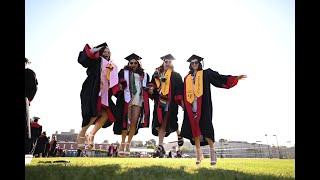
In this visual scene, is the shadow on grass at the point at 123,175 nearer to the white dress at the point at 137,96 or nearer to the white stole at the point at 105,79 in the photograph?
the white stole at the point at 105,79

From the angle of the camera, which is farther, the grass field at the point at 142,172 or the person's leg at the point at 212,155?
the person's leg at the point at 212,155

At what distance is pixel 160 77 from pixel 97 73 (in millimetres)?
1735

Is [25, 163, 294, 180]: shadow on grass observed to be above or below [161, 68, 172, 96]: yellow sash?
below

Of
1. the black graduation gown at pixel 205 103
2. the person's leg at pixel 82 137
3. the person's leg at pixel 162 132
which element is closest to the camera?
the black graduation gown at pixel 205 103

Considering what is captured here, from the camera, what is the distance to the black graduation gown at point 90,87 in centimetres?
565

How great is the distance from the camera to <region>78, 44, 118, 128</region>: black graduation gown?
565cm

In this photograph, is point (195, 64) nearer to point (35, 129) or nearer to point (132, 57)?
point (132, 57)

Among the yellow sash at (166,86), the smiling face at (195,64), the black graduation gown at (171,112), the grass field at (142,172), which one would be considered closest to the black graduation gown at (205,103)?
the smiling face at (195,64)

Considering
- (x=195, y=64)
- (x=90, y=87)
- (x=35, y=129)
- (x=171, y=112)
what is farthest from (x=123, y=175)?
(x=35, y=129)

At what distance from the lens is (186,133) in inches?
221

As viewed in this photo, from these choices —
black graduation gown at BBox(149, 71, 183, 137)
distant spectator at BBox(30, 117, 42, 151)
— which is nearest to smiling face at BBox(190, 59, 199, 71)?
black graduation gown at BBox(149, 71, 183, 137)

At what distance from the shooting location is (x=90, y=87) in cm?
592

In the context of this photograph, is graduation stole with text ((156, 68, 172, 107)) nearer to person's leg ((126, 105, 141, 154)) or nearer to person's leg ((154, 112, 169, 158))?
person's leg ((154, 112, 169, 158))
